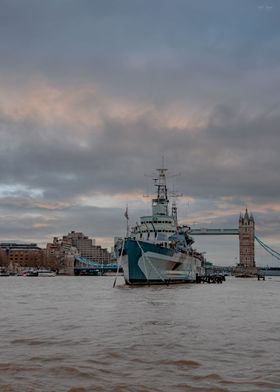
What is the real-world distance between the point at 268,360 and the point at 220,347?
2385 millimetres

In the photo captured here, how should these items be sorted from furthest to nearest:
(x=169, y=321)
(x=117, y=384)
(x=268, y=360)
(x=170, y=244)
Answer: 1. (x=170, y=244)
2. (x=169, y=321)
3. (x=268, y=360)
4. (x=117, y=384)

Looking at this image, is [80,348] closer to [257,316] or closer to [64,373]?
[64,373]

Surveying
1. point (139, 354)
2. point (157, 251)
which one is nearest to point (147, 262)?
point (157, 251)

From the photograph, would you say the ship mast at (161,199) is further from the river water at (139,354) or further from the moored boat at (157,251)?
the river water at (139,354)

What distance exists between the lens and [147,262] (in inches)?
2635

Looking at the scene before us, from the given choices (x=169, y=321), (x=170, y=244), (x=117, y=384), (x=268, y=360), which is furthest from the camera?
(x=170, y=244)

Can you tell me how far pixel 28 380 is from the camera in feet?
40.4

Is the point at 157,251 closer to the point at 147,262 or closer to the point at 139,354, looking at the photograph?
the point at 147,262

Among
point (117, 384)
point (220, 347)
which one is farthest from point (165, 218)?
point (117, 384)

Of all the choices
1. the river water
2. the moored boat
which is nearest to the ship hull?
the moored boat

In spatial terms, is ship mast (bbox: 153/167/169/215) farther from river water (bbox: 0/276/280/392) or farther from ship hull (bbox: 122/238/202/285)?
river water (bbox: 0/276/280/392)

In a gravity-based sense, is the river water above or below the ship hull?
below

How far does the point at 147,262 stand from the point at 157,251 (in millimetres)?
2350

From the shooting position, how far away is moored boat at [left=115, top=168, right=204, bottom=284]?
65625mm
